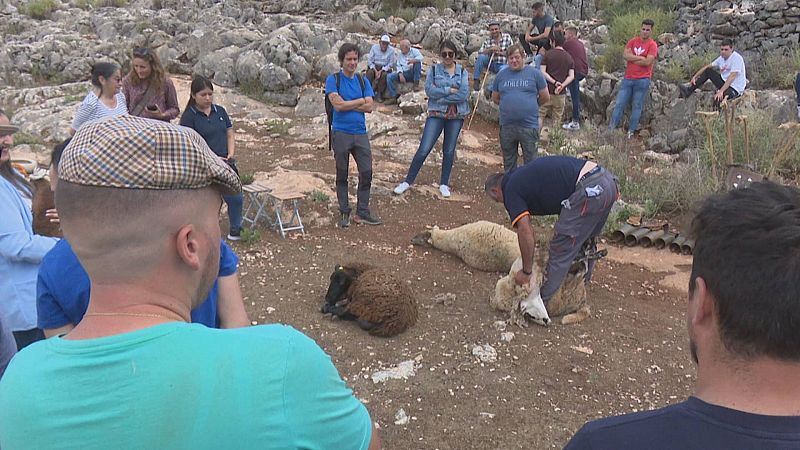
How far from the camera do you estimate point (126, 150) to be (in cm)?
107

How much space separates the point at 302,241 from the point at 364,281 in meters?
1.77

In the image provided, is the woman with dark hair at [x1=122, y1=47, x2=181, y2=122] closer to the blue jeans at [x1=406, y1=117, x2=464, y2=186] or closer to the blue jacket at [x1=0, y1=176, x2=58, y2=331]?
the blue jeans at [x1=406, y1=117, x2=464, y2=186]

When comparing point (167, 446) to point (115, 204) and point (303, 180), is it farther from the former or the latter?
point (303, 180)

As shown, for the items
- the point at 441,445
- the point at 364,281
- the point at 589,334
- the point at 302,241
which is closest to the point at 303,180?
the point at 302,241

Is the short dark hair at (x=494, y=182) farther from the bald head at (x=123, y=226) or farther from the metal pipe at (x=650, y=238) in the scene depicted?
the bald head at (x=123, y=226)

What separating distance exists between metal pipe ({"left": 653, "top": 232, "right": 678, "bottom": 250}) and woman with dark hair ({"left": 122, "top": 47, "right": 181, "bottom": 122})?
527 cm

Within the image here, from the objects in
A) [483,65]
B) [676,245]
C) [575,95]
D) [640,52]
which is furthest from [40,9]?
[676,245]

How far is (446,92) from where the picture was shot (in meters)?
7.00

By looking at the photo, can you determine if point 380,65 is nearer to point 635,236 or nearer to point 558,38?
point 558,38

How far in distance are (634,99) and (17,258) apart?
Answer: 33.1 ft

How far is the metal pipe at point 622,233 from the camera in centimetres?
640

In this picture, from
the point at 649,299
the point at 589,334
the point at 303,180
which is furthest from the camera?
the point at 303,180

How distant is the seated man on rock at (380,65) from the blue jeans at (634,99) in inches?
183

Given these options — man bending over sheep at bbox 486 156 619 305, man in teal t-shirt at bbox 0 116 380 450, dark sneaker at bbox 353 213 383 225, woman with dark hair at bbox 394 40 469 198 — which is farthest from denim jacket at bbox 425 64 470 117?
man in teal t-shirt at bbox 0 116 380 450
